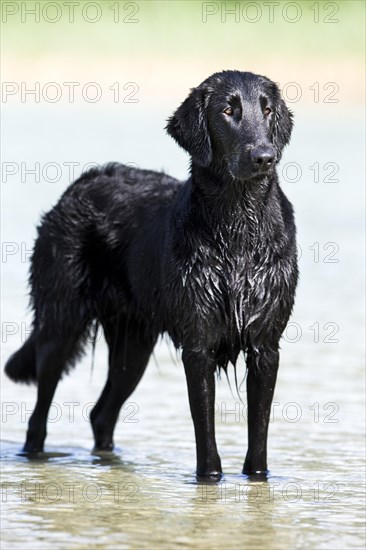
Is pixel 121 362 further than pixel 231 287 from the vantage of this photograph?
Yes

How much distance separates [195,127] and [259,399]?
1.22 metres

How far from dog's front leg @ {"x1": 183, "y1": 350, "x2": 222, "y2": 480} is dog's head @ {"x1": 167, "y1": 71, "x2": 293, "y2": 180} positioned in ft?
2.71

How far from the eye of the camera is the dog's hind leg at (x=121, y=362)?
7559 millimetres

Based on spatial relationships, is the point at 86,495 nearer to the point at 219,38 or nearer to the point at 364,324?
the point at 364,324

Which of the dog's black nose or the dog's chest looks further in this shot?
the dog's chest

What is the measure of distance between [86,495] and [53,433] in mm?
1659

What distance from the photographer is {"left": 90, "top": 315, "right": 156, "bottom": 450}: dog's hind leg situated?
7.56 meters

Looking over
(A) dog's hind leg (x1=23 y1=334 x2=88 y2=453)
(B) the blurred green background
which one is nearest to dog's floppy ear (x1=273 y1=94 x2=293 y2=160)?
(A) dog's hind leg (x1=23 y1=334 x2=88 y2=453)

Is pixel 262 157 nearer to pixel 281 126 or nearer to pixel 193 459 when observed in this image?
pixel 281 126

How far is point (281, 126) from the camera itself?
6.49m

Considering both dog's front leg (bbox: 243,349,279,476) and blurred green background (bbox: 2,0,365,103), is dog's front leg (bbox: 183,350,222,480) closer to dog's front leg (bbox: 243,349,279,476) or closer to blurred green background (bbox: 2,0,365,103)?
dog's front leg (bbox: 243,349,279,476)

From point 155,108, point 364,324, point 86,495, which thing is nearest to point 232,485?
point 86,495

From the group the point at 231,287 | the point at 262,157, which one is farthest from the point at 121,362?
the point at 262,157

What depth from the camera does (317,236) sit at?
1421 centimetres
